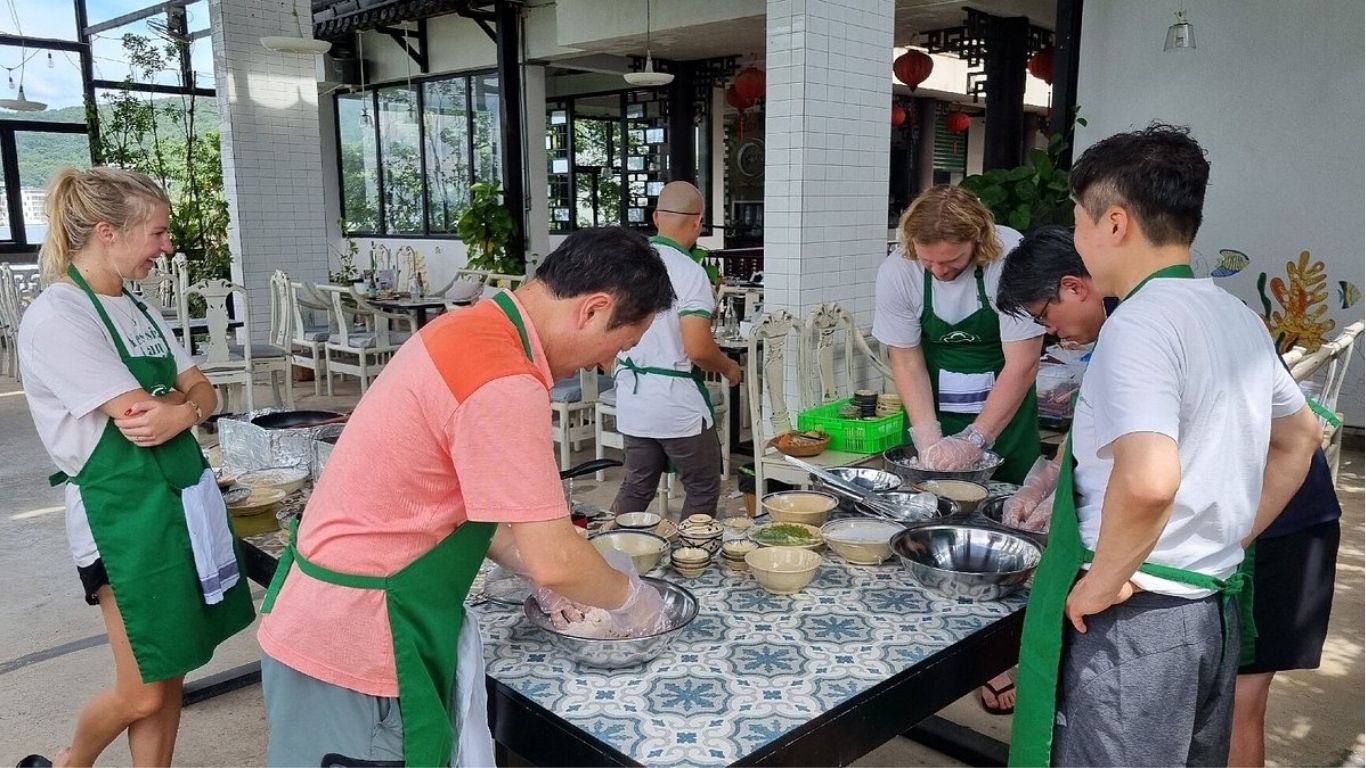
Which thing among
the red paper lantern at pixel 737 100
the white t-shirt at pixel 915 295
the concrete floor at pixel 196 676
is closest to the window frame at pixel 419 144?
the red paper lantern at pixel 737 100

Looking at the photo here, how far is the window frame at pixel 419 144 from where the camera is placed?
36.5ft

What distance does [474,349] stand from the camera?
4.05ft

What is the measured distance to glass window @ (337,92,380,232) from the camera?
40.3 feet

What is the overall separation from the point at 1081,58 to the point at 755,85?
118 inches

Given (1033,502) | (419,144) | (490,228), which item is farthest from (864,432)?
(419,144)

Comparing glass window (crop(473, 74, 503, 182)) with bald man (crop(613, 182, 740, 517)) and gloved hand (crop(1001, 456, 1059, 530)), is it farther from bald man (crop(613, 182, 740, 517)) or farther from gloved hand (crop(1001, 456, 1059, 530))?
gloved hand (crop(1001, 456, 1059, 530))

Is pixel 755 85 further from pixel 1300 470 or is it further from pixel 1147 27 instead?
pixel 1300 470

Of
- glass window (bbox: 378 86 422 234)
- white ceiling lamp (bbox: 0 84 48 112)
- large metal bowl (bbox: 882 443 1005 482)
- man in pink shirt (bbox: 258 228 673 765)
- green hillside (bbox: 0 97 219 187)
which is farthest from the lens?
glass window (bbox: 378 86 422 234)

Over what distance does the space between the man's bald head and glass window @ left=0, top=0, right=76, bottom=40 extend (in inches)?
486

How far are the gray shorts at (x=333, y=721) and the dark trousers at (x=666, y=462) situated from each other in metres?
1.98

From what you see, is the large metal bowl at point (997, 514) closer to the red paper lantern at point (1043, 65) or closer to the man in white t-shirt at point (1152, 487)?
the man in white t-shirt at point (1152, 487)

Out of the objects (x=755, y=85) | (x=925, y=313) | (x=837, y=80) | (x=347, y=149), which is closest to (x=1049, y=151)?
(x=837, y=80)

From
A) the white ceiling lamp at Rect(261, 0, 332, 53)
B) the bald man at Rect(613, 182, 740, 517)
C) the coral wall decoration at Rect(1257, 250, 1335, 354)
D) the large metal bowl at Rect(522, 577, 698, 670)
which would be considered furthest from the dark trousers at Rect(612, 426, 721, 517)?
the white ceiling lamp at Rect(261, 0, 332, 53)

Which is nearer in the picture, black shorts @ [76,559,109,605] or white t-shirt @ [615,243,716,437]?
black shorts @ [76,559,109,605]
